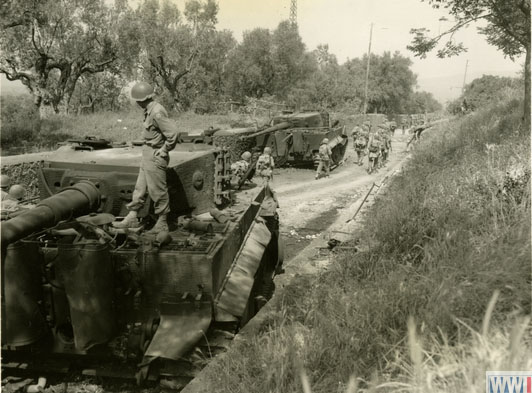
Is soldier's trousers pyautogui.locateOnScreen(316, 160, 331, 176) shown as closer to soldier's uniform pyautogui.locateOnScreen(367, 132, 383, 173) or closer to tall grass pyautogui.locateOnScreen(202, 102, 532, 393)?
soldier's uniform pyautogui.locateOnScreen(367, 132, 383, 173)

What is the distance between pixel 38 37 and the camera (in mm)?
24531

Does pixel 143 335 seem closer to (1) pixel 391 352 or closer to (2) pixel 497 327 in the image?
(1) pixel 391 352

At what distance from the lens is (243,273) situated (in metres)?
5.86

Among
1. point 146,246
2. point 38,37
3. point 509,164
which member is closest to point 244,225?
point 146,246

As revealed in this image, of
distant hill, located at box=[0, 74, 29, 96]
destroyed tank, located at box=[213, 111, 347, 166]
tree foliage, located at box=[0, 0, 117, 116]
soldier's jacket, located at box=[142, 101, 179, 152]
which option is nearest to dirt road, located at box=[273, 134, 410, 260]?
destroyed tank, located at box=[213, 111, 347, 166]

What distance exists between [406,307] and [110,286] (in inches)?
99.8

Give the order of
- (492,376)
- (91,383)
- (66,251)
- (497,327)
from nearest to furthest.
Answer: (492,376) < (497,327) < (66,251) < (91,383)

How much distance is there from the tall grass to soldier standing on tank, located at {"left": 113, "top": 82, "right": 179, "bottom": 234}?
5.27 feet

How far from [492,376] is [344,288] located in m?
2.47

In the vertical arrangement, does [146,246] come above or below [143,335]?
above

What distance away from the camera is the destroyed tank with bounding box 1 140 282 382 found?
4.39m

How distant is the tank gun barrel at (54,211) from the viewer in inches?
166

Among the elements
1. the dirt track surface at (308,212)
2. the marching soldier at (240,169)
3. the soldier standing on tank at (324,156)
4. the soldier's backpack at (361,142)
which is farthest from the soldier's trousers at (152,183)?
the soldier's backpack at (361,142)

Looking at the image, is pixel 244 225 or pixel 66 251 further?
pixel 244 225
